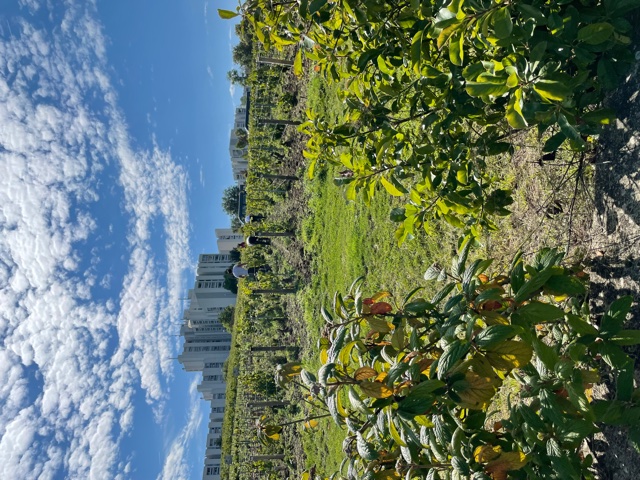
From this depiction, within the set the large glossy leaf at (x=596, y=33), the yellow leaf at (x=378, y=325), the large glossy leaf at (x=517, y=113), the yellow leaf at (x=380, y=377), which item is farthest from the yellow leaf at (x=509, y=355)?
the large glossy leaf at (x=596, y=33)

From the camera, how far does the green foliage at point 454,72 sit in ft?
5.50

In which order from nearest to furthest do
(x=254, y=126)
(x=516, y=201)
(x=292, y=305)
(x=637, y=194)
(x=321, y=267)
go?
(x=637, y=194) < (x=516, y=201) < (x=321, y=267) < (x=292, y=305) < (x=254, y=126)

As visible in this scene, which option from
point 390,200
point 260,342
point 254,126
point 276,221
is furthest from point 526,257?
point 254,126

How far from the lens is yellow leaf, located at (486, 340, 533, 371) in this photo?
1.57 meters

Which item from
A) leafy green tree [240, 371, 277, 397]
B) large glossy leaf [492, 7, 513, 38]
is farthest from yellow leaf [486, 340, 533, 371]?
leafy green tree [240, 371, 277, 397]

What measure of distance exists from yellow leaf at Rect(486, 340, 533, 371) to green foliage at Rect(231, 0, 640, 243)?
84 cm

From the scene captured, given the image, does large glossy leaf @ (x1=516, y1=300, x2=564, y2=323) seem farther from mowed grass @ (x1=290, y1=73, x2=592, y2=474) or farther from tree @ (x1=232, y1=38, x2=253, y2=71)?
tree @ (x1=232, y1=38, x2=253, y2=71)

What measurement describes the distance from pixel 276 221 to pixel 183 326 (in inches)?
1238

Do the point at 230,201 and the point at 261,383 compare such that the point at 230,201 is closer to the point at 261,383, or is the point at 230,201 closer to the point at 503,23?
the point at 261,383

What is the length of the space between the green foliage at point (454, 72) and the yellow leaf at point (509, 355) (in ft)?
2.76

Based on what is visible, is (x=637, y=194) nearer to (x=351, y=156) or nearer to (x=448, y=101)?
(x=448, y=101)

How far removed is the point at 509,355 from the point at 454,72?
1.44 m

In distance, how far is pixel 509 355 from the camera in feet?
5.21

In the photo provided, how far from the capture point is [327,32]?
111 inches
